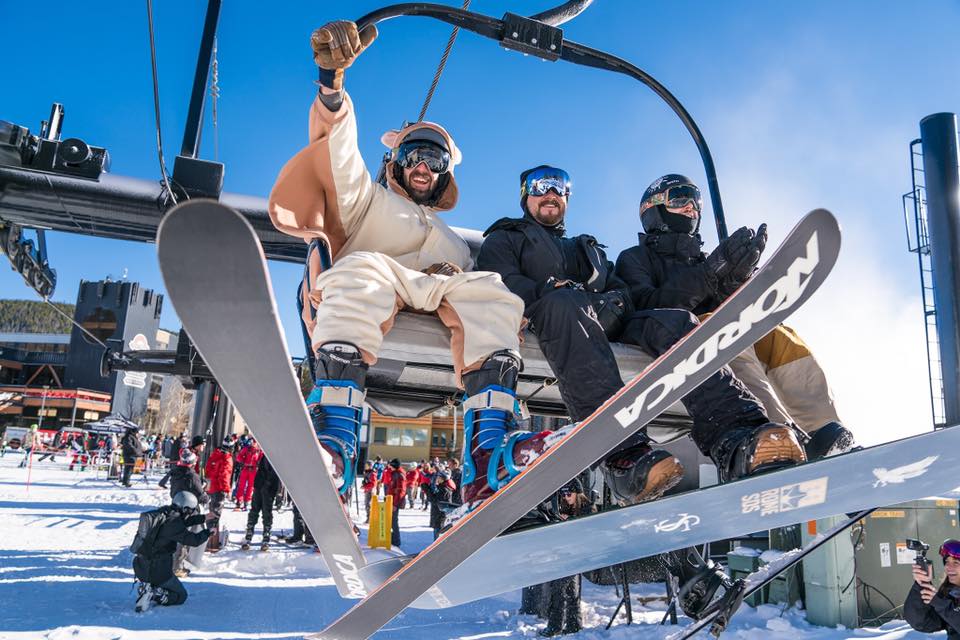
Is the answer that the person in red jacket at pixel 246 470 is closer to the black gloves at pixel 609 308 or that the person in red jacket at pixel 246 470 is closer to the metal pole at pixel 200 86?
the metal pole at pixel 200 86

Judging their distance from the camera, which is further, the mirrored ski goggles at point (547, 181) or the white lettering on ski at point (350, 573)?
the mirrored ski goggles at point (547, 181)

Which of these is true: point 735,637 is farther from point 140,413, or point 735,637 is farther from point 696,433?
point 140,413

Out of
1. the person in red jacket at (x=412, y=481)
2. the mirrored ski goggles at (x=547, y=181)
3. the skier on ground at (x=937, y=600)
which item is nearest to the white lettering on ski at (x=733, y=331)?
the mirrored ski goggles at (x=547, y=181)

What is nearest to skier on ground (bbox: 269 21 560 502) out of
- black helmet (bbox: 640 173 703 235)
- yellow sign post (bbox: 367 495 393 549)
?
black helmet (bbox: 640 173 703 235)

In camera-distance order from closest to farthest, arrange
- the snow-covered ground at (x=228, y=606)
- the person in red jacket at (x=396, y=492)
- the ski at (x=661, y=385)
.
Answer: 1. the ski at (x=661, y=385)
2. the snow-covered ground at (x=228, y=606)
3. the person in red jacket at (x=396, y=492)

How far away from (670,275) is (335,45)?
1.92m

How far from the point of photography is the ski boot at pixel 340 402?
180 centimetres

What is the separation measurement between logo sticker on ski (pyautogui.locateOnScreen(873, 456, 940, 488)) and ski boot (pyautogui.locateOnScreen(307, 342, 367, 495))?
60.3 inches

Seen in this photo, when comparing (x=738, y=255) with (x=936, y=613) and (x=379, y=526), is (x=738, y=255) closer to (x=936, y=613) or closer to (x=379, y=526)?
(x=936, y=613)

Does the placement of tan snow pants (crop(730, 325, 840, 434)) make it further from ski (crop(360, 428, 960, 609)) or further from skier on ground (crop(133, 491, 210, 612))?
skier on ground (crop(133, 491, 210, 612))

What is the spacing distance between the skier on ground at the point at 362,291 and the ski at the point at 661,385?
0.22 meters

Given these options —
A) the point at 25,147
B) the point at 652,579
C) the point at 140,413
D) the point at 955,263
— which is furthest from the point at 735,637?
the point at 140,413

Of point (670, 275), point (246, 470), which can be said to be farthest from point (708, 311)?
point (246, 470)

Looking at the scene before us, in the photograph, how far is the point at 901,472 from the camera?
1712mm
